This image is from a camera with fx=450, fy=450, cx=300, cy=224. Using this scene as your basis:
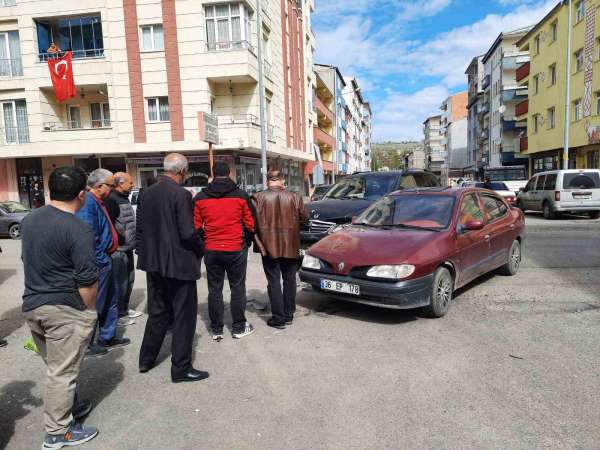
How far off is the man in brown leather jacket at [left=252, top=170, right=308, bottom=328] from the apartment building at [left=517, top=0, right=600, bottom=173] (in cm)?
2631

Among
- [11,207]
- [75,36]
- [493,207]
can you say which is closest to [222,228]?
[493,207]

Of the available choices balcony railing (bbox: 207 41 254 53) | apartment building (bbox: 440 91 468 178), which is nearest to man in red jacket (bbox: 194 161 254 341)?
balcony railing (bbox: 207 41 254 53)

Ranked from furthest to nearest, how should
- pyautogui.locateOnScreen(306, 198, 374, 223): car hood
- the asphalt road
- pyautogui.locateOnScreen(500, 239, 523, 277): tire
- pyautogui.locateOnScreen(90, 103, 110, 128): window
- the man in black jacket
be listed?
1. pyautogui.locateOnScreen(90, 103, 110, 128): window
2. pyautogui.locateOnScreen(306, 198, 374, 223): car hood
3. pyautogui.locateOnScreen(500, 239, 523, 277): tire
4. the man in black jacket
5. the asphalt road

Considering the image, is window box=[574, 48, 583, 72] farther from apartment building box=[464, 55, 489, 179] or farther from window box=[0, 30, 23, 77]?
window box=[0, 30, 23, 77]

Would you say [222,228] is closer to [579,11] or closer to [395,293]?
[395,293]

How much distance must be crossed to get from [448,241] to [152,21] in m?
21.5

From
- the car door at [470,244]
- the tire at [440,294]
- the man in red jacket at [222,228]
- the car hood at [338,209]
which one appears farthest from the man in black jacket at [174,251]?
the car hood at [338,209]

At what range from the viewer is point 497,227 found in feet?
22.3

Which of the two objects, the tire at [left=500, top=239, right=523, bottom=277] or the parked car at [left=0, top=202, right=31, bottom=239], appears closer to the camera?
the tire at [left=500, top=239, right=523, bottom=277]

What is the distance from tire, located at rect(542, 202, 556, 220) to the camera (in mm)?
16561

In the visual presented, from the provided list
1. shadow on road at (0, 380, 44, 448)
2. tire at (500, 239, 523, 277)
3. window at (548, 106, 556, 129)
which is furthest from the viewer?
window at (548, 106, 556, 129)

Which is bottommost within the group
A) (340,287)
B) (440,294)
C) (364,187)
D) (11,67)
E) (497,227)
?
(440,294)

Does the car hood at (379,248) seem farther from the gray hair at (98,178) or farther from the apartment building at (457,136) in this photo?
the apartment building at (457,136)

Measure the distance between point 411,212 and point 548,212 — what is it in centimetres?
1293
